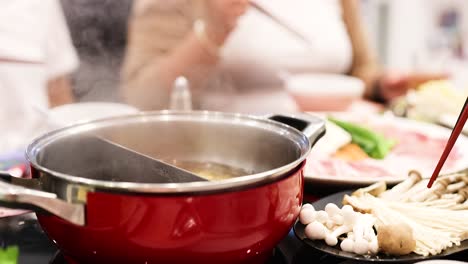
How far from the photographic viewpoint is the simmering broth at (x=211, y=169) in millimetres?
1025

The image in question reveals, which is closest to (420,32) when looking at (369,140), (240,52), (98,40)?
(240,52)

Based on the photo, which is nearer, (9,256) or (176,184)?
(176,184)

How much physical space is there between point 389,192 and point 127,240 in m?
0.56

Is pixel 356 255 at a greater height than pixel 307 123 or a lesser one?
lesser

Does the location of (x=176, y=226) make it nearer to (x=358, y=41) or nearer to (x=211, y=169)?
(x=211, y=169)

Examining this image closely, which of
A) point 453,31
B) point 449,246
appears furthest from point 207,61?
point 453,31

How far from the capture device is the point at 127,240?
66cm

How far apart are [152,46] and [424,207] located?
6.05 ft

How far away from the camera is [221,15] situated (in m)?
2.07

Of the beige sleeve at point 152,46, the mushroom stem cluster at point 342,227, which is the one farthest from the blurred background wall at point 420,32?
the mushroom stem cluster at point 342,227

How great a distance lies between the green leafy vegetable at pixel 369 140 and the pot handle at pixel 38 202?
970mm

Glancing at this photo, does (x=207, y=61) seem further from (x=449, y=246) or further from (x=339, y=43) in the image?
(x=449, y=246)

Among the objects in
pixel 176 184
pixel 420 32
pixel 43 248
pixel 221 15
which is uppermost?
pixel 221 15

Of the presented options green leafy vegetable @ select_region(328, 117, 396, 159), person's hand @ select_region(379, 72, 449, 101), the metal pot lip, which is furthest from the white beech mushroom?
person's hand @ select_region(379, 72, 449, 101)
